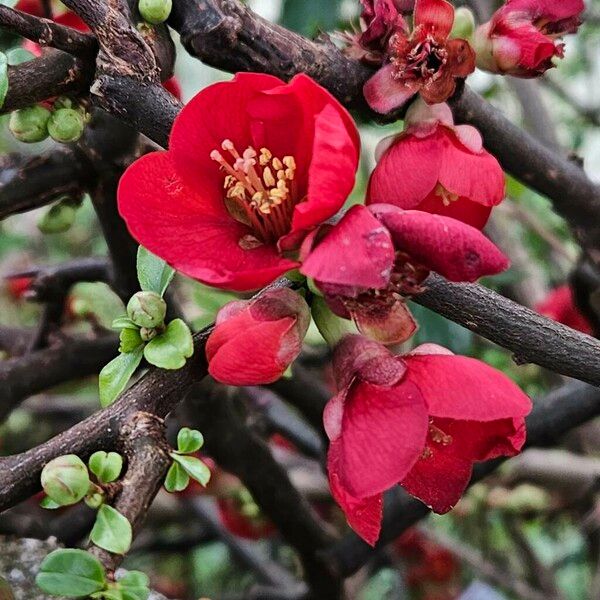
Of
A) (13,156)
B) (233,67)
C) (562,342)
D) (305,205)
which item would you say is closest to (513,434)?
(562,342)

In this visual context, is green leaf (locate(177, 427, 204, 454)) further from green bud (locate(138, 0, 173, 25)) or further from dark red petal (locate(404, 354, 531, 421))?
green bud (locate(138, 0, 173, 25))

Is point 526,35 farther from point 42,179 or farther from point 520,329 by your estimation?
point 42,179

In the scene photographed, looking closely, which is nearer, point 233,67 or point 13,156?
point 233,67

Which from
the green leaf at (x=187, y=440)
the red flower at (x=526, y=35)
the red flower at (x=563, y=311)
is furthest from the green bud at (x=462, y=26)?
the red flower at (x=563, y=311)

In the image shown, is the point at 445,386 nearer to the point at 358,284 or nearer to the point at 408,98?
the point at 358,284

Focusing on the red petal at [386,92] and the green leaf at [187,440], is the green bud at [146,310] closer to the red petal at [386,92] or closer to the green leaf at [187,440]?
the green leaf at [187,440]

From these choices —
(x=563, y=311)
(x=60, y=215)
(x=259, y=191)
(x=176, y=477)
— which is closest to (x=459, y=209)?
(x=259, y=191)

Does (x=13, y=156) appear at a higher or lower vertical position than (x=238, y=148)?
lower

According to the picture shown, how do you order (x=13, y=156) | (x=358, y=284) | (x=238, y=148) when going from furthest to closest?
1. (x=13, y=156)
2. (x=238, y=148)
3. (x=358, y=284)
